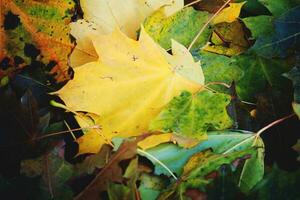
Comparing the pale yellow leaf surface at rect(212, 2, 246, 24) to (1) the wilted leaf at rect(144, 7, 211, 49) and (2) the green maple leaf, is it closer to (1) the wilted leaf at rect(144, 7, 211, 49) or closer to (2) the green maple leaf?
(1) the wilted leaf at rect(144, 7, 211, 49)

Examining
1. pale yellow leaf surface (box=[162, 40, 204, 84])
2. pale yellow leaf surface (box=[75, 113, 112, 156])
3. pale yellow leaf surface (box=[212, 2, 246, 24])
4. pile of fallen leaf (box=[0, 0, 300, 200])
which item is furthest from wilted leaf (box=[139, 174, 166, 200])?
pale yellow leaf surface (box=[212, 2, 246, 24])

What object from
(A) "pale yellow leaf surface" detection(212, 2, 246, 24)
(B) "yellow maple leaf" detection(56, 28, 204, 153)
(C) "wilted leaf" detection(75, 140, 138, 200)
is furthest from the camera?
(A) "pale yellow leaf surface" detection(212, 2, 246, 24)

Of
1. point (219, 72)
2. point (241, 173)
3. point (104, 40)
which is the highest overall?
point (104, 40)

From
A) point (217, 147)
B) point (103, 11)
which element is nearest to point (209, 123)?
point (217, 147)

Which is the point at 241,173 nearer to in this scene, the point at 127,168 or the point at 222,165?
the point at 222,165

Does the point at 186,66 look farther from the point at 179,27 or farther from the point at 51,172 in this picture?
the point at 51,172

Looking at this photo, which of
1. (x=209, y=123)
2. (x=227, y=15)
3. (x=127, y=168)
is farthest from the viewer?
(x=227, y=15)

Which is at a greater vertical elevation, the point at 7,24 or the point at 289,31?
the point at 7,24

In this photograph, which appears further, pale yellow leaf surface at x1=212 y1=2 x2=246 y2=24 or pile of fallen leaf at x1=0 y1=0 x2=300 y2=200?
pale yellow leaf surface at x1=212 y1=2 x2=246 y2=24
